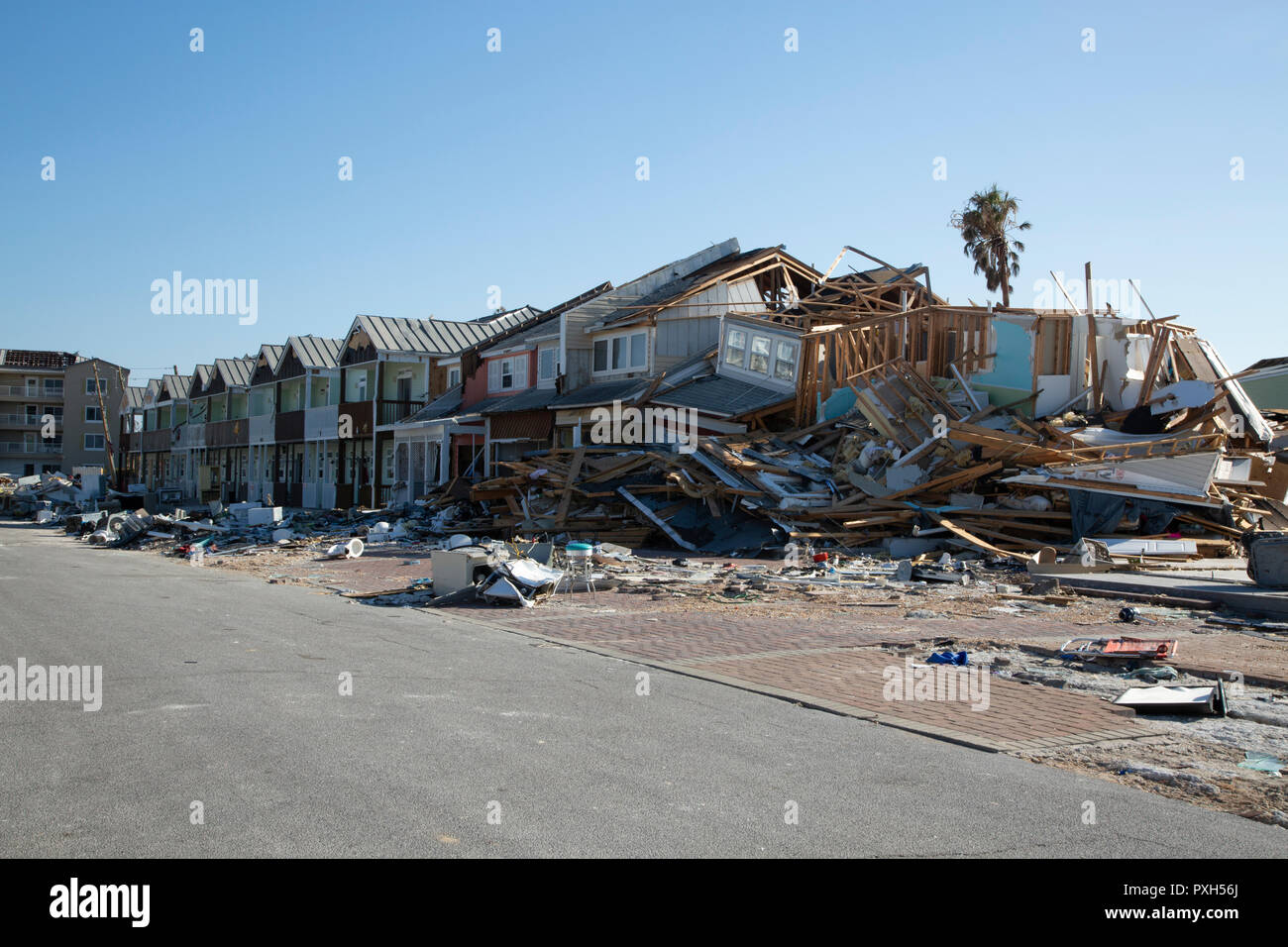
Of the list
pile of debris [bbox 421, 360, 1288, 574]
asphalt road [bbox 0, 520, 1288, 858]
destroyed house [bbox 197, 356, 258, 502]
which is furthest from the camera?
destroyed house [bbox 197, 356, 258, 502]

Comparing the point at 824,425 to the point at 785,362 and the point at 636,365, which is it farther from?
the point at 636,365

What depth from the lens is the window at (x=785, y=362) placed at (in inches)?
1222

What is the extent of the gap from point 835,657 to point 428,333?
3951 cm

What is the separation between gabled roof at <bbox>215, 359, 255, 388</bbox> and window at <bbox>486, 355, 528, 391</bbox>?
26229 mm

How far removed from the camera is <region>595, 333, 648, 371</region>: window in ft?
113

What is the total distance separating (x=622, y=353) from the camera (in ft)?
116

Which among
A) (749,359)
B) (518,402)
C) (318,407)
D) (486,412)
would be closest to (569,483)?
(749,359)

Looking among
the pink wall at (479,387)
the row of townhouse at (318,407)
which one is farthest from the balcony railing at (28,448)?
the pink wall at (479,387)

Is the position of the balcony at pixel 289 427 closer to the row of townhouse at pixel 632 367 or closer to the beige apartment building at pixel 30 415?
the row of townhouse at pixel 632 367

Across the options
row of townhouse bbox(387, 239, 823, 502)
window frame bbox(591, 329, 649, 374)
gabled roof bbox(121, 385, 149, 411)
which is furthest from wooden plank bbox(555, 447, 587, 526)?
gabled roof bbox(121, 385, 149, 411)

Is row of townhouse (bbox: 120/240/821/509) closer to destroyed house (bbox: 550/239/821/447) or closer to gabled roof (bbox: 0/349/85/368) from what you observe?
destroyed house (bbox: 550/239/821/447)
